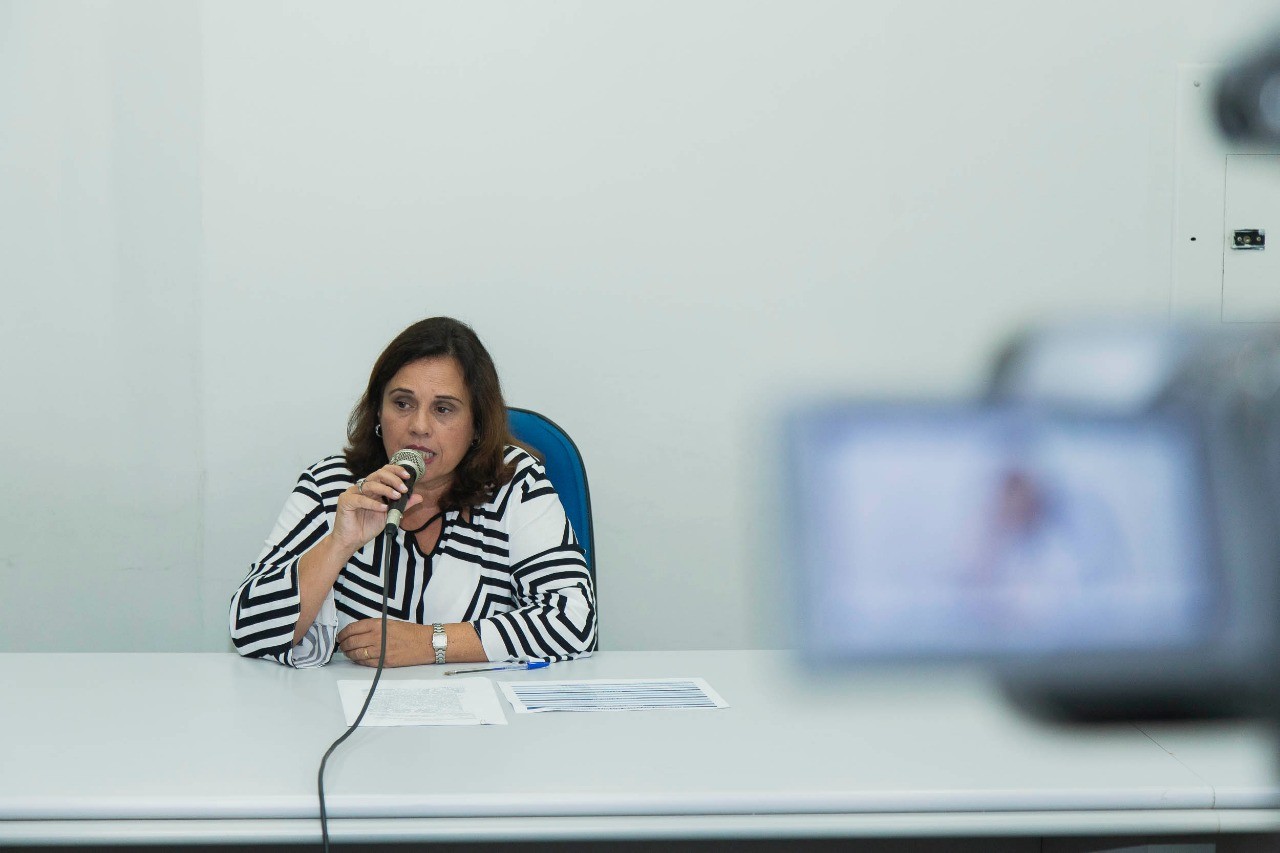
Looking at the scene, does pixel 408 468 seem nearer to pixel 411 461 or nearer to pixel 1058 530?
pixel 411 461

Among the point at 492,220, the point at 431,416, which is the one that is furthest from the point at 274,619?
the point at 492,220

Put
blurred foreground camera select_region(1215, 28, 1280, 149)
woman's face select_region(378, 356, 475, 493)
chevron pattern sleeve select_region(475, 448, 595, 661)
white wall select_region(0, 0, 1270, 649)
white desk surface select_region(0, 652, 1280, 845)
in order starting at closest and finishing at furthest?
blurred foreground camera select_region(1215, 28, 1280, 149)
white desk surface select_region(0, 652, 1280, 845)
chevron pattern sleeve select_region(475, 448, 595, 661)
woman's face select_region(378, 356, 475, 493)
white wall select_region(0, 0, 1270, 649)

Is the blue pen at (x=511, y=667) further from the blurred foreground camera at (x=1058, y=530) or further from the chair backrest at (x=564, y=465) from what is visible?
the blurred foreground camera at (x=1058, y=530)

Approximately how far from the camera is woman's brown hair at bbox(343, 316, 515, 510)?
5.55 ft

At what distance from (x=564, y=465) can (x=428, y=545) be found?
25 cm

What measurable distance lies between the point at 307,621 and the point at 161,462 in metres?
0.91

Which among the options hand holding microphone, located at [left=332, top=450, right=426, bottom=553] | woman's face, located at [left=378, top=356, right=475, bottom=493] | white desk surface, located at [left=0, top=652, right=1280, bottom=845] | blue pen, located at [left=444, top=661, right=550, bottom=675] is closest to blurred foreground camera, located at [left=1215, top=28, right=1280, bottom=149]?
white desk surface, located at [left=0, top=652, right=1280, bottom=845]

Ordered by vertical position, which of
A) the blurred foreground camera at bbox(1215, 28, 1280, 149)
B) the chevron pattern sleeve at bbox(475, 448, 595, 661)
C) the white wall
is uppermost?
the white wall

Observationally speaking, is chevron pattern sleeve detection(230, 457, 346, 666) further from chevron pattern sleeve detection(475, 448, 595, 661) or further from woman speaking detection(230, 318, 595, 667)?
chevron pattern sleeve detection(475, 448, 595, 661)

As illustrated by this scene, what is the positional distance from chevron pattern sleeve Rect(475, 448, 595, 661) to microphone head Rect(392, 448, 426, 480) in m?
0.23

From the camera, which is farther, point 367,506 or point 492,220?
point 492,220

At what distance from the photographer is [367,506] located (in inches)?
55.3

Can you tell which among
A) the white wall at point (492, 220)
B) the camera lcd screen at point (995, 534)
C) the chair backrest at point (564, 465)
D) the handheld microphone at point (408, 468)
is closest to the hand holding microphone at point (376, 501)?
the handheld microphone at point (408, 468)

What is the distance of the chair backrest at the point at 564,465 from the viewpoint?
1738mm
